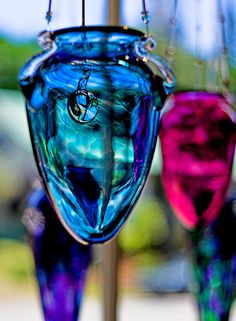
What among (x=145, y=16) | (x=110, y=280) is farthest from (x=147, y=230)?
(x=145, y=16)

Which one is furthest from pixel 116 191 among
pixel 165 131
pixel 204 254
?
pixel 204 254

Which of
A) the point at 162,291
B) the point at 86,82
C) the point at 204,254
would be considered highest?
the point at 86,82

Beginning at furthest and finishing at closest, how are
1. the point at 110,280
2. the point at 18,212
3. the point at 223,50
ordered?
the point at 18,212
the point at 110,280
the point at 223,50

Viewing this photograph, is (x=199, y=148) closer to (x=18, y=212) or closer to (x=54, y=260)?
(x=54, y=260)

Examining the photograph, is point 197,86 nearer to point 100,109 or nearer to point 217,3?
point 217,3

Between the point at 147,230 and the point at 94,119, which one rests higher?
the point at 94,119

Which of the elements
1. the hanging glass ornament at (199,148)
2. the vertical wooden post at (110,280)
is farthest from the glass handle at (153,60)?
the vertical wooden post at (110,280)

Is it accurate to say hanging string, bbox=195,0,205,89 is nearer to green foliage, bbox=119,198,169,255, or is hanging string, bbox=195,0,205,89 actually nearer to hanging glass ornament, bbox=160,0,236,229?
hanging glass ornament, bbox=160,0,236,229
